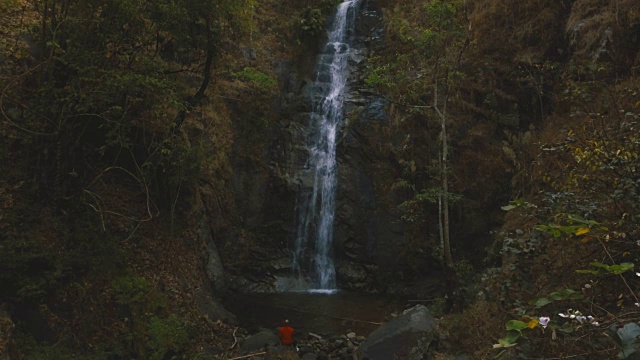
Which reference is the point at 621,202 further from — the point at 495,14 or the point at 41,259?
the point at 495,14

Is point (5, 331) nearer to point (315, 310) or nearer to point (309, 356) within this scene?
point (309, 356)

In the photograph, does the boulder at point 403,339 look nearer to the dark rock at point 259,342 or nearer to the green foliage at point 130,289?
the dark rock at point 259,342

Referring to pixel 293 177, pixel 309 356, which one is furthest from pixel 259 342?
pixel 293 177

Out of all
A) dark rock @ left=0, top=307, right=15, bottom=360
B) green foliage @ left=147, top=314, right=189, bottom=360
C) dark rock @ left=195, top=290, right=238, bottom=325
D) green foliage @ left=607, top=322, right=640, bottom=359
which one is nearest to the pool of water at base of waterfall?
dark rock @ left=195, top=290, right=238, bottom=325

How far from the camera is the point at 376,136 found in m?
14.3

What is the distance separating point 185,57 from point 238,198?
5715mm

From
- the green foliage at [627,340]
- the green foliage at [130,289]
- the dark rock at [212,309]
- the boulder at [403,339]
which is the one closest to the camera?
the green foliage at [627,340]

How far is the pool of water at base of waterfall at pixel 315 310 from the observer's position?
31.2ft

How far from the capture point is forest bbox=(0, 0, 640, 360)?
485 cm

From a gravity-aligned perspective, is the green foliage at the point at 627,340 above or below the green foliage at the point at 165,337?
above

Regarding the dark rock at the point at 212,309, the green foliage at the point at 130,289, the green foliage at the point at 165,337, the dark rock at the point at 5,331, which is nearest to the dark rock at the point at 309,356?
the dark rock at the point at 212,309

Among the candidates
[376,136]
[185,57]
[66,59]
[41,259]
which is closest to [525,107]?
[376,136]

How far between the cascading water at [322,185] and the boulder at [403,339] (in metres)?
6.26

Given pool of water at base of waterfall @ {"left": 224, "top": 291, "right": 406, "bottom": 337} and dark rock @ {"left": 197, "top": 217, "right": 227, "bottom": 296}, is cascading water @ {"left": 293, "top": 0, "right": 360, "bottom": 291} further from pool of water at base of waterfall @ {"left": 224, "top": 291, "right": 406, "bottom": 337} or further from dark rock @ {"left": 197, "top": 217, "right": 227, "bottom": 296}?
dark rock @ {"left": 197, "top": 217, "right": 227, "bottom": 296}
